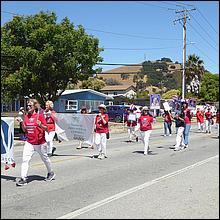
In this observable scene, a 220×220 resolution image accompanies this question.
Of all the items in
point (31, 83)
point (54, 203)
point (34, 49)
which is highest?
point (34, 49)

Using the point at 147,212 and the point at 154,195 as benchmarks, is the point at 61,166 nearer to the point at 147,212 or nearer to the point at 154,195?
the point at 154,195

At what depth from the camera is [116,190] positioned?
838cm

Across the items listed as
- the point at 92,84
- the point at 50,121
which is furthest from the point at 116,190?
the point at 92,84

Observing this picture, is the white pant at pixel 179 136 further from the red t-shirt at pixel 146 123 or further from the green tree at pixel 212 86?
the green tree at pixel 212 86

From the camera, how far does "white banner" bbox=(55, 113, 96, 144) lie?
49.4 feet

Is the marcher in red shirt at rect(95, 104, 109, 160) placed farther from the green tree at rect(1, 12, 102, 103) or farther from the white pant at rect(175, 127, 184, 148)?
the green tree at rect(1, 12, 102, 103)

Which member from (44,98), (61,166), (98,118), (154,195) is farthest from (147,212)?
(44,98)

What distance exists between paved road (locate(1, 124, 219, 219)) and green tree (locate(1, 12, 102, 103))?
443 inches

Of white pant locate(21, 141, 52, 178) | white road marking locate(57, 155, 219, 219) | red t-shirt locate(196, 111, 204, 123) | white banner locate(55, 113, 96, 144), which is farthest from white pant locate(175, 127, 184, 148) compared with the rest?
red t-shirt locate(196, 111, 204, 123)

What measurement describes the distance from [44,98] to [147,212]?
2171cm

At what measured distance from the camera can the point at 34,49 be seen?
2383 centimetres

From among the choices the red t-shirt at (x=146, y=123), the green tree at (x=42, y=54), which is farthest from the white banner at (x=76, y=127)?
the green tree at (x=42, y=54)

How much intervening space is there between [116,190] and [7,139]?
235 cm

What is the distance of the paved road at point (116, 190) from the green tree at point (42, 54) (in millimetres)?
11250
